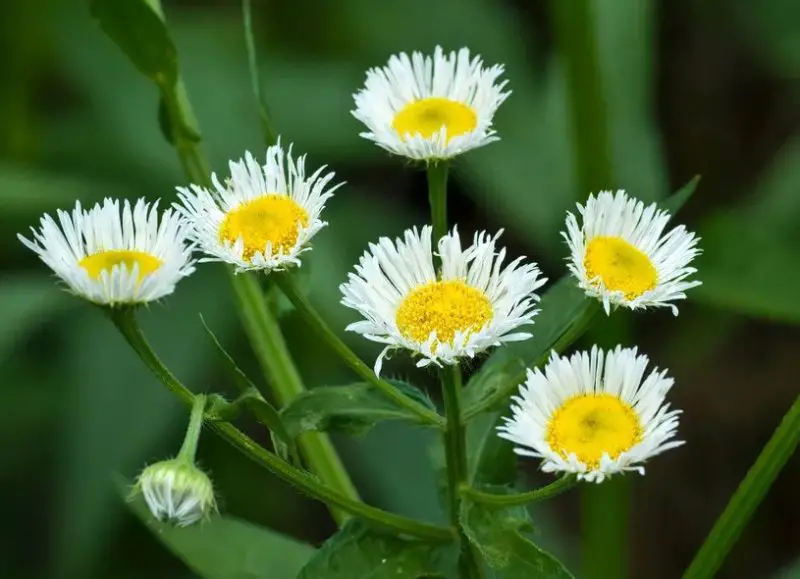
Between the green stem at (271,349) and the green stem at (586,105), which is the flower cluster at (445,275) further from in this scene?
the green stem at (586,105)

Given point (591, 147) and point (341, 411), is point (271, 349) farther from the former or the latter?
point (591, 147)

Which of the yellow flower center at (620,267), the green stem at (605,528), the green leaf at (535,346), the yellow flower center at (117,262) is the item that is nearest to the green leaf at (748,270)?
the green stem at (605,528)

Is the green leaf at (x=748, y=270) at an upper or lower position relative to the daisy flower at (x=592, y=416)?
upper

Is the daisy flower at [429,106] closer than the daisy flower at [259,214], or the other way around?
the daisy flower at [259,214]

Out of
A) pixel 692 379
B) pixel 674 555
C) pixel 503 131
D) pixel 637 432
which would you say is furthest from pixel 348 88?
pixel 637 432

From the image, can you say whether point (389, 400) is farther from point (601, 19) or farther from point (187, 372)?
point (601, 19)

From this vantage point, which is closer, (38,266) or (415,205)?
(38,266)
